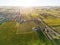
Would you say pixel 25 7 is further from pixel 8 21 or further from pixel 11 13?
pixel 8 21

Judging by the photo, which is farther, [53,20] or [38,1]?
[38,1]

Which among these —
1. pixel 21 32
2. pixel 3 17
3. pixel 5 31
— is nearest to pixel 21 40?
pixel 21 32

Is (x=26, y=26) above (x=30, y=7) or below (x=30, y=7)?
below

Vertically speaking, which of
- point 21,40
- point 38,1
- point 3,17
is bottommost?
point 21,40

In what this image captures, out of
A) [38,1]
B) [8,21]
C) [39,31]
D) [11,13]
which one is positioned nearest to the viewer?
[39,31]

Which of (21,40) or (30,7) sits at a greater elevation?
(30,7)

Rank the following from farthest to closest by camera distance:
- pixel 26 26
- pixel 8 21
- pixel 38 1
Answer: pixel 38 1
pixel 8 21
pixel 26 26

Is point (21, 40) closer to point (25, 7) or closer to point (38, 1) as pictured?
point (25, 7)

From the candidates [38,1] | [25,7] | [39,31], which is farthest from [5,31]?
[38,1]

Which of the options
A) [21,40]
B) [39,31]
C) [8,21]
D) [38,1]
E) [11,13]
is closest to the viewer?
[21,40]
